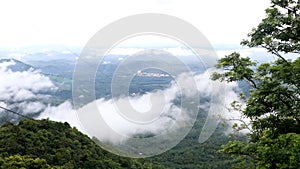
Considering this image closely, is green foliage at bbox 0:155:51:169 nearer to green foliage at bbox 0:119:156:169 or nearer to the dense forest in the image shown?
green foliage at bbox 0:119:156:169

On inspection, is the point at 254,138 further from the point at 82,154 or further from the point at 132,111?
the point at 82,154

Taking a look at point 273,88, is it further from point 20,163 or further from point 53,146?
point 53,146

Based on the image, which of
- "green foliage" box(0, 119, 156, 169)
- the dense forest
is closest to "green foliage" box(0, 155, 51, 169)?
"green foliage" box(0, 119, 156, 169)

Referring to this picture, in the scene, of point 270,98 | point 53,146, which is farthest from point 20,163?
point 270,98

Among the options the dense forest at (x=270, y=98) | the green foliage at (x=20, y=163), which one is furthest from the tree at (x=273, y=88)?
the green foliage at (x=20, y=163)

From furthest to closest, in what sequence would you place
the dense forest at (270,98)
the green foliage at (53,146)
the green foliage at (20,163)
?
the green foliage at (53,146) → the green foliage at (20,163) → the dense forest at (270,98)

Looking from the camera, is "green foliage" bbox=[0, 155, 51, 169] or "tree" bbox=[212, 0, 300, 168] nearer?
"tree" bbox=[212, 0, 300, 168]

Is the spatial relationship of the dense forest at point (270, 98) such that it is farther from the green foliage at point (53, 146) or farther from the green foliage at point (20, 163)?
the green foliage at point (53, 146)

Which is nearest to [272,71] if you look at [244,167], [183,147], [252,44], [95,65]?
[252,44]
